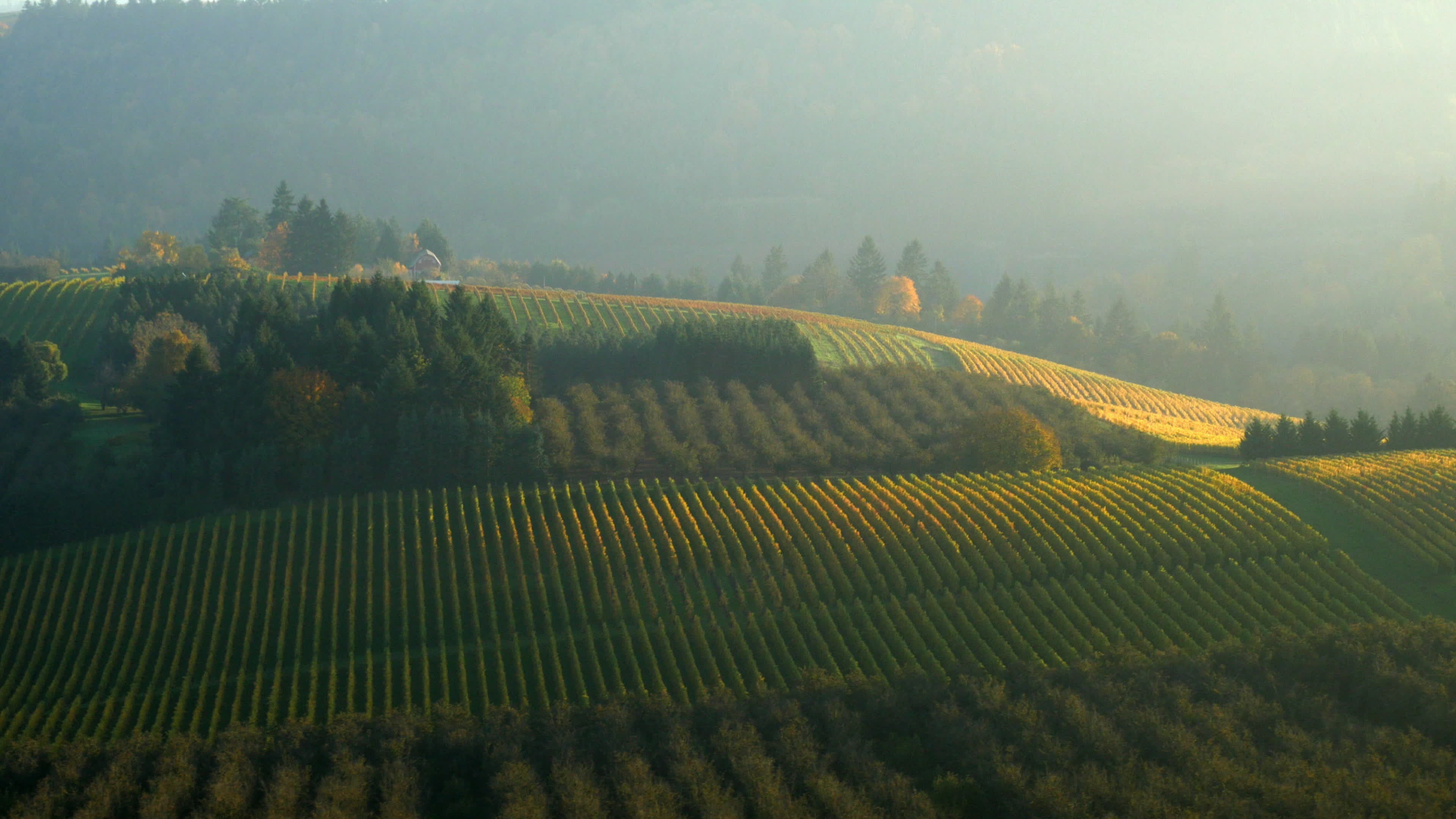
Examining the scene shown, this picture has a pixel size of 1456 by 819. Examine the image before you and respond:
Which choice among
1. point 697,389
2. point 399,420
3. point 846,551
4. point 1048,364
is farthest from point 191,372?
point 1048,364

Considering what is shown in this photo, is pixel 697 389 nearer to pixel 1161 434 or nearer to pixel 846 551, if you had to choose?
pixel 846 551

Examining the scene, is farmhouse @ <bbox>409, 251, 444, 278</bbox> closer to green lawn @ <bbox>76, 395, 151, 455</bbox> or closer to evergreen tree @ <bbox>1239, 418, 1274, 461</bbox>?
green lawn @ <bbox>76, 395, 151, 455</bbox>

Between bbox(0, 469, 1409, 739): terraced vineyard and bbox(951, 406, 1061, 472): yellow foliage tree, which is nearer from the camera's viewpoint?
bbox(0, 469, 1409, 739): terraced vineyard

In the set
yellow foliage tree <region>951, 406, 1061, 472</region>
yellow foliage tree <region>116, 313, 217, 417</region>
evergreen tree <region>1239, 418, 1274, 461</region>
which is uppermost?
evergreen tree <region>1239, 418, 1274, 461</region>

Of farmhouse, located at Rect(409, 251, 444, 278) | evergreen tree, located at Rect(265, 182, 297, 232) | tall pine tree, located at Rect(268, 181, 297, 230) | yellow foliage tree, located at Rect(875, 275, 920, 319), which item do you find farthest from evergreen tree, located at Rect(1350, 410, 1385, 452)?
evergreen tree, located at Rect(265, 182, 297, 232)

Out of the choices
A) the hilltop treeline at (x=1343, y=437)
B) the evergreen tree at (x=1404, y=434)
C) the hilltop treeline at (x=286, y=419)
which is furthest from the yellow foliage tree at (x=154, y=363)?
the evergreen tree at (x=1404, y=434)

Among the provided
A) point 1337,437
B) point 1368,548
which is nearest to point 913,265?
point 1337,437
